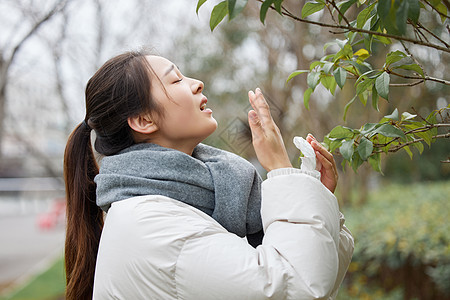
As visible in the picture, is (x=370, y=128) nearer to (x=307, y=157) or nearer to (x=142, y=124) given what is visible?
(x=307, y=157)

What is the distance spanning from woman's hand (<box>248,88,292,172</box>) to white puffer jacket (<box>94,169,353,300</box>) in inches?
1.6

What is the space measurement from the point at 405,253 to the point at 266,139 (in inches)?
110

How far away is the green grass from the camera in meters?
5.96

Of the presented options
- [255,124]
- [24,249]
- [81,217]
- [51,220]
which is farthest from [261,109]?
[51,220]

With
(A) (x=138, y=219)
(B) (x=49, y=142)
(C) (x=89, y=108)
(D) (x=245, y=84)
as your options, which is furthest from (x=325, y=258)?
(D) (x=245, y=84)

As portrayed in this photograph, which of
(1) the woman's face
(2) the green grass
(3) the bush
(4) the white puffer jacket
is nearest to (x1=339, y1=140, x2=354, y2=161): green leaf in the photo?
(4) the white puffer jacket

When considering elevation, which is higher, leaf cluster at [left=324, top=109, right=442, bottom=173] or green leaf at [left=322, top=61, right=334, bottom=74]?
green leaf at [left=322, top=61, right=334, bottom=74]

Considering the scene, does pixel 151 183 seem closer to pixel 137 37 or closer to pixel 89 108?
pixel 89 108

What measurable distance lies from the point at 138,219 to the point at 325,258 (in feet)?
1.39

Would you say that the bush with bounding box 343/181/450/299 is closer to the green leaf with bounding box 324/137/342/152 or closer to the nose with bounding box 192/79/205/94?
the green leaf with bounding box 324/137/342/152

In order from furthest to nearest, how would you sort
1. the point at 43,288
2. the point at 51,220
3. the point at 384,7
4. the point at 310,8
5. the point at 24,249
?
the point at 51,220 < the point at 24,249 < the point at 43,288 < the point at 310,8 < the point at 384,7

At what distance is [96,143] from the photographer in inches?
56.6

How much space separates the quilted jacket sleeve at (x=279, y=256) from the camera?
3.28ft

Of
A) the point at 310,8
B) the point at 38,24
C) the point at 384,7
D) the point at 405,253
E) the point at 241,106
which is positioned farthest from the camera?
the point at 241,106
